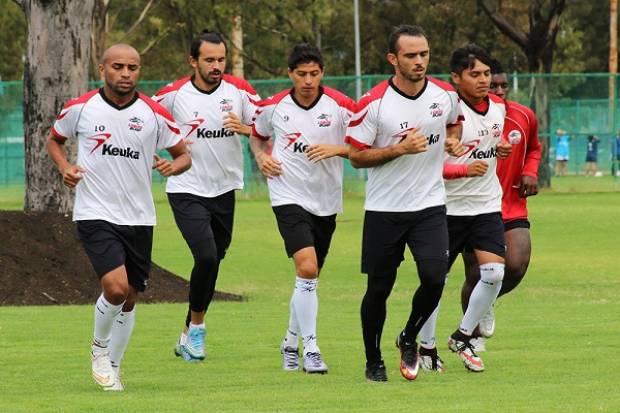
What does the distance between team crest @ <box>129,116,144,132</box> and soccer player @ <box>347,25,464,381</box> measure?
4.48ft

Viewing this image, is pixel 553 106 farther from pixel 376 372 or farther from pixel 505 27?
pixel 376 372

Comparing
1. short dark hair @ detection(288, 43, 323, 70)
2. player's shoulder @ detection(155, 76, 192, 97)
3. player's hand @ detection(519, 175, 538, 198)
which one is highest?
short dark hair @ detection(288, 43, 323, 70)

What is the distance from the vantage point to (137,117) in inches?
405

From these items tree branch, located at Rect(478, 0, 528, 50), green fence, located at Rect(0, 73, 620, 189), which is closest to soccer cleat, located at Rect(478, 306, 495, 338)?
green fence, located at Rect(0, 73, 620, 189)

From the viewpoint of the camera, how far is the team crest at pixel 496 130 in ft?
38.2

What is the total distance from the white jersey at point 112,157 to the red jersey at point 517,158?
129 inches

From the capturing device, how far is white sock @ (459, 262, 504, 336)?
37.8 feet

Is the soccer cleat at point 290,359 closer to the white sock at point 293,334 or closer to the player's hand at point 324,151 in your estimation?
the white sock at point 293,334

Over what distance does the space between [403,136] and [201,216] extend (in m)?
2.49

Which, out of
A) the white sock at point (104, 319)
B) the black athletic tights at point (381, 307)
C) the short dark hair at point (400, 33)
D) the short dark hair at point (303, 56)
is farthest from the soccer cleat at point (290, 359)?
the short dark hair at point (400, 33)

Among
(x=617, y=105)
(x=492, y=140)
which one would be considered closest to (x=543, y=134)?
(x=617, y=105)

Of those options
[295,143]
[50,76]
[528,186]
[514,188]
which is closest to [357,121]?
[295,143]

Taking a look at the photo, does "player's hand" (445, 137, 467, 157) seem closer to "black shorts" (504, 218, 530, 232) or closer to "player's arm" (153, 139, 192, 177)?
"player's arm" (153, 139, 192, 177)

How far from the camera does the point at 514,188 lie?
12664 mm
